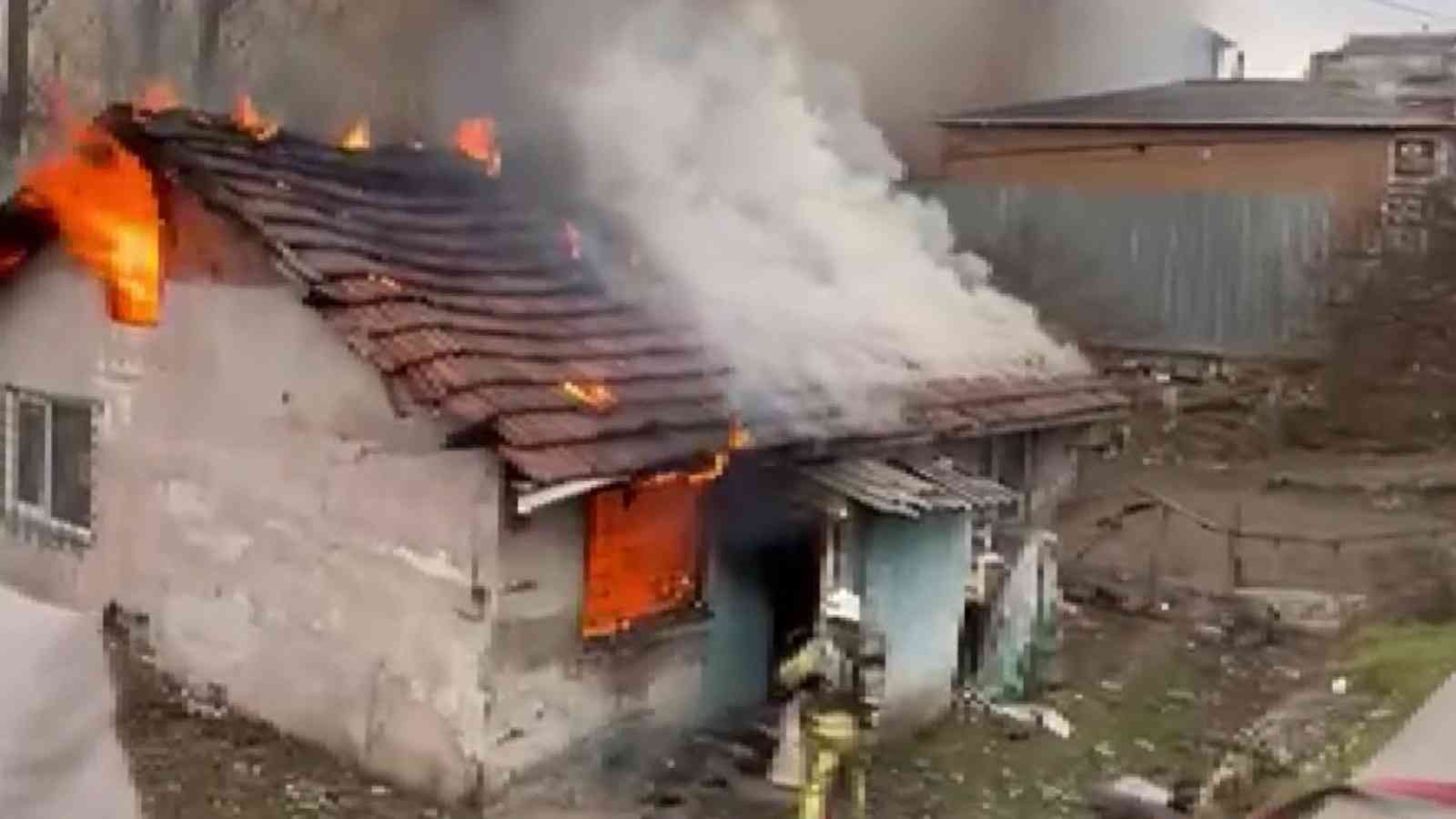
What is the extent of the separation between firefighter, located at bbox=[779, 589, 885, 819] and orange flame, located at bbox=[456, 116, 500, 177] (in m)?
4.46

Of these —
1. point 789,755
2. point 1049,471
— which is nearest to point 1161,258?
point 1049,471

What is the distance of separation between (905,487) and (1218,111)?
1558 cm

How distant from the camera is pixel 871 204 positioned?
15.5 m

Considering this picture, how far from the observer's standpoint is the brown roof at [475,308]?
9.41 m

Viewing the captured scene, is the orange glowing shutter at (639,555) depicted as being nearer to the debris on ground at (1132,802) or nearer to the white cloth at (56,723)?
the debris on ground at (1132,802)

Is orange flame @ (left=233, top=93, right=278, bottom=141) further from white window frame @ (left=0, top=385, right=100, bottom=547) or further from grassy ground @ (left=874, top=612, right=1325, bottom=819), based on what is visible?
grassy ground @ (left=874, top=612, right=1325, bottom=819)

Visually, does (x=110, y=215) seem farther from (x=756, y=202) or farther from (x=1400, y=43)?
(x=1400, y=43)

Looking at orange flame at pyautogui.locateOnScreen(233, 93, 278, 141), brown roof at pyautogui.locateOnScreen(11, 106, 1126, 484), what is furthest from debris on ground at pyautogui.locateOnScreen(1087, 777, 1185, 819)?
orange flame at pyautogui.locateOnScreen(233, 93, 278, 141)

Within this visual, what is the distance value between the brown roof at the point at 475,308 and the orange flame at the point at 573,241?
3 cm

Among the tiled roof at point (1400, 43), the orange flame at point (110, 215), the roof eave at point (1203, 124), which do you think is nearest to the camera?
the orange flame at point (110, 215)

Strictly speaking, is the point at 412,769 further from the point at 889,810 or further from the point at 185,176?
the point at 185,176

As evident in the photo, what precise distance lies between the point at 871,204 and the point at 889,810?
6.85 m

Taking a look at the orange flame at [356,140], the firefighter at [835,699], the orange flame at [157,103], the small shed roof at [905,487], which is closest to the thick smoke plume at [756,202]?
the small shed roof at [905,487]

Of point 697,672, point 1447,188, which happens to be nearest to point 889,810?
point 697,672
